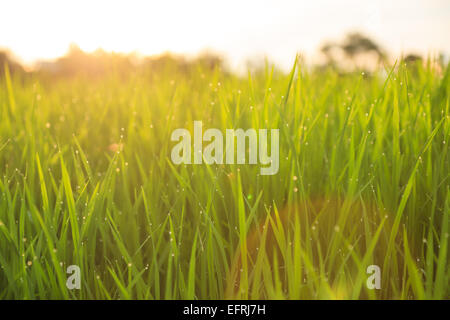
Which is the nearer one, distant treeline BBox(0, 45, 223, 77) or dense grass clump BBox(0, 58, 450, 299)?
dense grass clump BBox(0, 58, 450, 299)

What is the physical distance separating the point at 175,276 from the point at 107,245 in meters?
0.22

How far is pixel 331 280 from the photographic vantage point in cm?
88

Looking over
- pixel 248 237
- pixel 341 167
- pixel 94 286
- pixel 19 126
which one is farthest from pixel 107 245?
pixel 19 126

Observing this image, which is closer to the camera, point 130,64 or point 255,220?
point 255,220

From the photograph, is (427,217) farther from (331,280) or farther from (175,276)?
(175,276)

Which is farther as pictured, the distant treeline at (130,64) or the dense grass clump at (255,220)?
the distant treeline at (130,64)

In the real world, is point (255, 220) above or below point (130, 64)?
below

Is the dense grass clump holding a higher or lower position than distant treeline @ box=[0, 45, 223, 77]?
lower

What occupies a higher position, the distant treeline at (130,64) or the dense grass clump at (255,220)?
the distant treeline at (130,64)

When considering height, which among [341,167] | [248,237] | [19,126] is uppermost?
[19,126]
